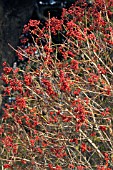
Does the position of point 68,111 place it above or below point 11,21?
below

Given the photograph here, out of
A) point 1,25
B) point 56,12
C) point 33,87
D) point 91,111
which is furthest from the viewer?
point 56,12

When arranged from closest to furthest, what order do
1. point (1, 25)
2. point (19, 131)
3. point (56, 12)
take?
1. point (19, 131)
2. point (1, 25)
3. point (56, 12)

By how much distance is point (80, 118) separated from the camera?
5.36 m

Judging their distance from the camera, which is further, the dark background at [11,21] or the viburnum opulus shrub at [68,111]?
the dark background at [11,21]

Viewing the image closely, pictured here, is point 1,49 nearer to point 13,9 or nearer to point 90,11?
point 13,9

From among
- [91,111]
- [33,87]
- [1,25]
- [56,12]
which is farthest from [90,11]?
[56,12]

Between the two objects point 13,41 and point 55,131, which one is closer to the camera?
point 55,131

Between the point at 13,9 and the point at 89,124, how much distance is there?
5431 millimetres

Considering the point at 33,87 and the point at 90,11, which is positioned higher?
the point at 90,11

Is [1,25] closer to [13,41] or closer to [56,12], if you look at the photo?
[13,41]

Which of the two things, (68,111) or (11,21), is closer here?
(68,111)

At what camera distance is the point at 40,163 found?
6645 millimetres

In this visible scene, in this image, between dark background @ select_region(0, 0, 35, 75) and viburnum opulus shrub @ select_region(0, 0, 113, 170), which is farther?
dark background @ select_region(0, 0, 35, 75)

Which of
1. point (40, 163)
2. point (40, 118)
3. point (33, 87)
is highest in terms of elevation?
point (33, 87)
